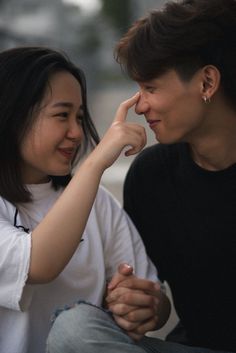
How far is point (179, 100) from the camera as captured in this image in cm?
220

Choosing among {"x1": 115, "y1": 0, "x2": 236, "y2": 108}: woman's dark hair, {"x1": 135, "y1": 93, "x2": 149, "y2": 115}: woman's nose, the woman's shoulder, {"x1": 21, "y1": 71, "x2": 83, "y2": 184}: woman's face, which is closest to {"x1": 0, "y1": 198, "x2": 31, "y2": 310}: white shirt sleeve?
A: the woman's shoulder

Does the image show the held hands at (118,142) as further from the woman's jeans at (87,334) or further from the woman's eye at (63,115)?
the woman's jeans at (87,334)

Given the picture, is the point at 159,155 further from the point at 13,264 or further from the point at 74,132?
the point at 13,264

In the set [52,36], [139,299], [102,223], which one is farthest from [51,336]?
[52,36]

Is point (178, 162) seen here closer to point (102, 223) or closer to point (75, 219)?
point (102, 223)

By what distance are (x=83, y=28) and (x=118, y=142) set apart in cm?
756

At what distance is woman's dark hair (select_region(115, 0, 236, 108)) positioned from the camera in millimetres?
2186

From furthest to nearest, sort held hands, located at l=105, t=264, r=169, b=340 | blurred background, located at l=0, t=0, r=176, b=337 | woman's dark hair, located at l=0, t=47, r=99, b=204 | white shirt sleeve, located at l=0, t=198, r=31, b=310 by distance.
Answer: blurred background, located at l=0, t=0, r=176, b=337
woman's dark hair, located at l=0, t=47, r=99, b=204
held hands, located at l=105, t=264, r=169, b=340
white shirt sleeve, located at l=0, t=198, r=31, b=310

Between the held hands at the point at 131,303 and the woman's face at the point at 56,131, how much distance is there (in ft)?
1.28

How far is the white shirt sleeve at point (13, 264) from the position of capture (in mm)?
1961

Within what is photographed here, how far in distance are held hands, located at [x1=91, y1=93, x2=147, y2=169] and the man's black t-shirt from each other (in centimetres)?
32

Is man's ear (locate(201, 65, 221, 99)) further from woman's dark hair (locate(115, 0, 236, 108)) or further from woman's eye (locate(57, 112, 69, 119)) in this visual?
woman's eye (locate(57, 112, 69, 119))

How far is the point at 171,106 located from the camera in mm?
2193

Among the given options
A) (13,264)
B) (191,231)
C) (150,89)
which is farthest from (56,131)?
(191,231)
